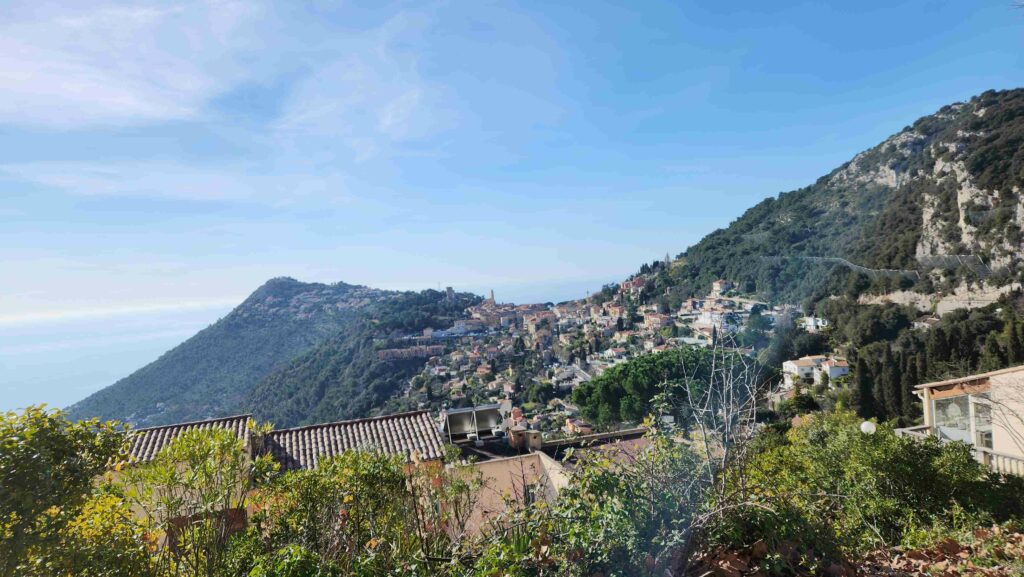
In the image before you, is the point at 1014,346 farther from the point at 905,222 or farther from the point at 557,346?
the point at 557,346

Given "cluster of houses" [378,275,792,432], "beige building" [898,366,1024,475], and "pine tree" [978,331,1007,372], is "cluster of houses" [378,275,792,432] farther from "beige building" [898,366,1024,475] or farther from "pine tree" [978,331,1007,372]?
"beige building" [898,366,1024,475]

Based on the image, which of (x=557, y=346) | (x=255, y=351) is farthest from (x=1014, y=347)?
(x=255, y=351)

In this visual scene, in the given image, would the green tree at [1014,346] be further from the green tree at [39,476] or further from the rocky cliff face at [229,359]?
the rocky cliff face at [229,359]

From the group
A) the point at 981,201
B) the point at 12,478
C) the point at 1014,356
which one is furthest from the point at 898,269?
the point at 12,478

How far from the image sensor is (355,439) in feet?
25.1

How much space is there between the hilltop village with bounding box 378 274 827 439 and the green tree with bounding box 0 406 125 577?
23.0m

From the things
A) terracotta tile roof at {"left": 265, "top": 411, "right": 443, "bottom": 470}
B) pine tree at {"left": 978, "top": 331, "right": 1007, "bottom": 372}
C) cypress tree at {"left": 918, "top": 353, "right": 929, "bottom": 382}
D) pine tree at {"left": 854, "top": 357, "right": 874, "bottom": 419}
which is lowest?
pine tree at {"left": 854, "top": 357, "right": 874, "bottom": 419}

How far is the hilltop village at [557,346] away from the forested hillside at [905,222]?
194 inches

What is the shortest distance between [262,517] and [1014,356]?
28.1 m

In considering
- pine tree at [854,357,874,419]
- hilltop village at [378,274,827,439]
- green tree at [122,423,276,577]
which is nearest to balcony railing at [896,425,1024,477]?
green tree at [122,423,276,577]

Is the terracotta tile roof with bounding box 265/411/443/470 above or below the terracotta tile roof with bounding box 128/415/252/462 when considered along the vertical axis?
below

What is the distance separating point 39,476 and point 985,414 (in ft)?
31.9

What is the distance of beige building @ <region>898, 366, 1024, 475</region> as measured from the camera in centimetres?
630

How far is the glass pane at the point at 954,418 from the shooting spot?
24.8 ft
